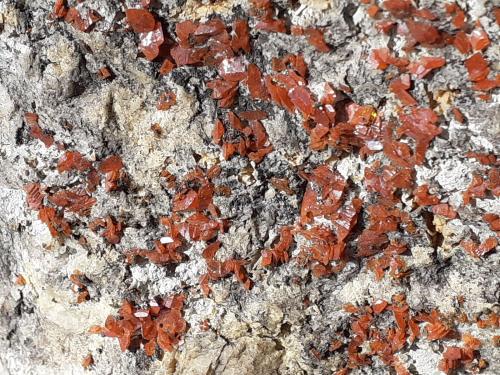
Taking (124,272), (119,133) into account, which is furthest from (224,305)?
(119,133)

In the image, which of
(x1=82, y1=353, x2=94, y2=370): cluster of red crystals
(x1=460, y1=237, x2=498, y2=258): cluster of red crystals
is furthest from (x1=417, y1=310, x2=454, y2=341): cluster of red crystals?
(x1=82, y1=353, x2=94, y2=370): cluster of red crystals

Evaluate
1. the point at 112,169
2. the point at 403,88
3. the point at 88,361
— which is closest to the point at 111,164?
the point at 112,169

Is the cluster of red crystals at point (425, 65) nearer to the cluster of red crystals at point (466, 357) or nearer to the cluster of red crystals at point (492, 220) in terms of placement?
the cluster of red crystals at point (492, 220)

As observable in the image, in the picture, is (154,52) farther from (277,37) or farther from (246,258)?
(246,258)

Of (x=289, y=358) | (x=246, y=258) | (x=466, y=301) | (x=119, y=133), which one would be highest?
(x=119, y=133)

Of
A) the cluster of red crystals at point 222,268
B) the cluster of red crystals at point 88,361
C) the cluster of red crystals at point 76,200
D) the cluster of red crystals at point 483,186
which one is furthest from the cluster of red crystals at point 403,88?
the cluster of red crystals at point 88,361

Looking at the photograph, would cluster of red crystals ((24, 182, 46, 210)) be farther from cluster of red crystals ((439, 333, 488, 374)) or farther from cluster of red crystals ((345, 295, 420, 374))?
cluster of red crystals ((439, 333, 488, 374))

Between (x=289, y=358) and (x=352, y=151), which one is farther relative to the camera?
(x=289, y=358)
